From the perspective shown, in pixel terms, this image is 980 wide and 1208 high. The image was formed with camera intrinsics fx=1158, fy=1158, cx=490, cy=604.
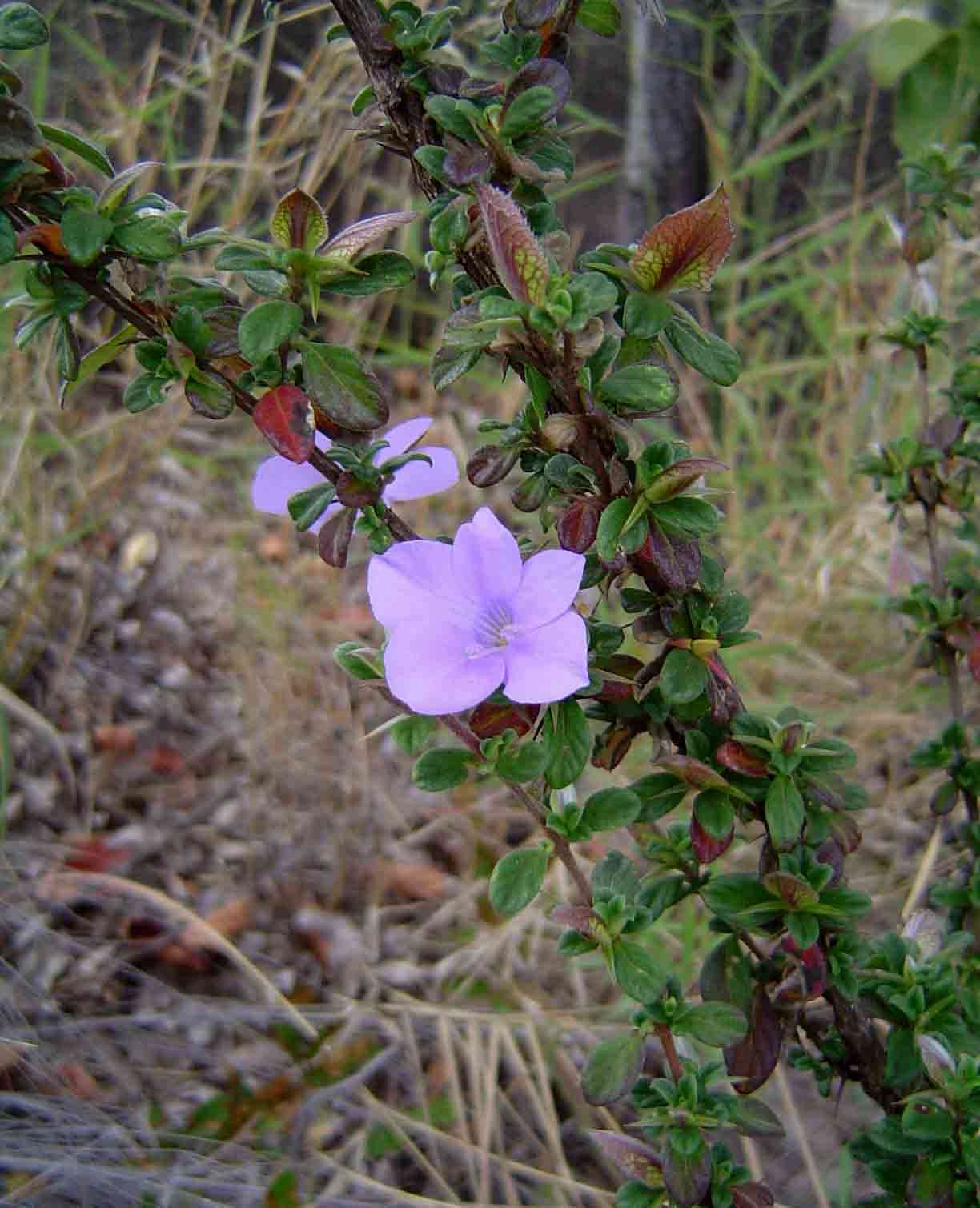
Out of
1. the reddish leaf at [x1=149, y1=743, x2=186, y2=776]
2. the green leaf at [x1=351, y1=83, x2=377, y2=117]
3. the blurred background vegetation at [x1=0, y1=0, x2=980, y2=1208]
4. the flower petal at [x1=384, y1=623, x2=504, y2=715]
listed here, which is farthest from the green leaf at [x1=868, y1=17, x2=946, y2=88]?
the flower petal at [x1=384, y1=623, x2=504, y2=715]

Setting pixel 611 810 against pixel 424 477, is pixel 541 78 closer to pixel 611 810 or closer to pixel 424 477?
pixel 424 477

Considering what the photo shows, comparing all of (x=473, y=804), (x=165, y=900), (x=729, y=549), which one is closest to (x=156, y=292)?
(x=165, y=900)

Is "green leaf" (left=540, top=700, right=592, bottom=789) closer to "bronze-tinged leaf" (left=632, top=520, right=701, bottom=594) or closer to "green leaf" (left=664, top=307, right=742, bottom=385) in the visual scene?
"bronze-tinged leaf" (left=632, top=520, right=701, bottom=594)

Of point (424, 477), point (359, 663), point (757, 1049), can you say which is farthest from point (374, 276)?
point (757, 1049)

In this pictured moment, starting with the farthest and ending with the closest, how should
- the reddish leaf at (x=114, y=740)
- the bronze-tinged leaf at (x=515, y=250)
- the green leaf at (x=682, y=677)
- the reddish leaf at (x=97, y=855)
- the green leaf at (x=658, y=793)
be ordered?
the reddish leaf at (x=114, y=740), the reddish leaf at (x=97, y=855), the green leaf at (x=658, y=793), the green leaf at (x=682, y=677), the bronze-tinged leaf at (x=515, y=250)

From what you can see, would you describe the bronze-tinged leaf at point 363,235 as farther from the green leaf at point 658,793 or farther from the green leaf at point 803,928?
the green leaf at point 803,928

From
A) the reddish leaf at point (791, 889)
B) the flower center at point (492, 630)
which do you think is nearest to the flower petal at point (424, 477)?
the flower center at point (492, 630)
